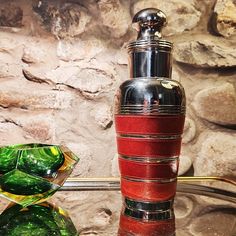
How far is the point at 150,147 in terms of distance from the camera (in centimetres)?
49

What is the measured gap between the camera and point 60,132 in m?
0.78

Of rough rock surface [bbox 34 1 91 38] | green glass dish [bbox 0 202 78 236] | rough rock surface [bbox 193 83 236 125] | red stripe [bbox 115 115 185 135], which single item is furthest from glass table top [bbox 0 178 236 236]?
rough rock surface [bbox 34 1 91 38]

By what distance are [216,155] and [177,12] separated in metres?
0.35

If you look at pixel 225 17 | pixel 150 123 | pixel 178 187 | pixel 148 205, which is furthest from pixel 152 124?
pixel 225 17

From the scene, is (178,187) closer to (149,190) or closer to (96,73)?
(149,190)

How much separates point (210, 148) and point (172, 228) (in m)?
0.39

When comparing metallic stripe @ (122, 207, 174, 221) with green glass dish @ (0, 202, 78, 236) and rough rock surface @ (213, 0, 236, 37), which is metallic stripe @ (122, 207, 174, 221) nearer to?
green glass dish @ (0, 202, 78, 236)

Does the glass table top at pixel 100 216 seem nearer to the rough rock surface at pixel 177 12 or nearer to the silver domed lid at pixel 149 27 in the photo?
the silver domed lid at pixel 149 27

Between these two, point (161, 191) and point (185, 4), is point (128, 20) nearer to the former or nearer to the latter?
point (185, 4)

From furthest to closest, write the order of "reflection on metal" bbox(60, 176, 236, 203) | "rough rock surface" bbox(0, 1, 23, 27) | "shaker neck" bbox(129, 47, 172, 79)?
1. "rough rock surface" bbox(0, 1, 23, 27)
2. "reflection on metal" bbox(60, 176, 236, 203)
3. "shaker neck" bbox(129, 47, 172, 79)

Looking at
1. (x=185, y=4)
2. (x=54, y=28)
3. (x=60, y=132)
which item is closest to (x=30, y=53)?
(x=54, y=28)

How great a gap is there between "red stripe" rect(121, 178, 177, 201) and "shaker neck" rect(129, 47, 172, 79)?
0.16m

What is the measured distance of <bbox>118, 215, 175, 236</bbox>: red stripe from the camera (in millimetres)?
427

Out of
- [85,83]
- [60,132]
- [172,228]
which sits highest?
[85,83]
